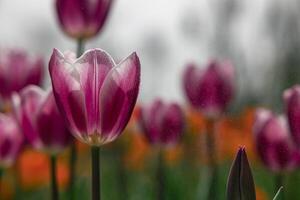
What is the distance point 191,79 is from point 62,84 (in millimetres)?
1243

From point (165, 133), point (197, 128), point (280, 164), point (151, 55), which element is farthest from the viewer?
point (151, 55)

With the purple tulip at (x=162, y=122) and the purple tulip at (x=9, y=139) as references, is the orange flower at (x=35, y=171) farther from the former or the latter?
the purple tulip at (x=9, y=139)

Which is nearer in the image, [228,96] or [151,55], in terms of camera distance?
[228,96]

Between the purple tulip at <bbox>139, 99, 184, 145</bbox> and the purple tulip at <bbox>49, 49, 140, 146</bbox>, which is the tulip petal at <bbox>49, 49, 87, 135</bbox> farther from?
the purple tulip at <bbox>139, 99, 184, 145</bbox>

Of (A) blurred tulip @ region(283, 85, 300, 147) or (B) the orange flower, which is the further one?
(B) the orange flower

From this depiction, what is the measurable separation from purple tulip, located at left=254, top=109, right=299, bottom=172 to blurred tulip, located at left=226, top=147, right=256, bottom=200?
0.63 metres

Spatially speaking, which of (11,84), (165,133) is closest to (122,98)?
(165,133)

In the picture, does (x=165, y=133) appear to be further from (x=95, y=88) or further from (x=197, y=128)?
(x=197, y=128)

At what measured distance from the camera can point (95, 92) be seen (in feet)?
4.06

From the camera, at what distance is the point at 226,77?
2.42 meters

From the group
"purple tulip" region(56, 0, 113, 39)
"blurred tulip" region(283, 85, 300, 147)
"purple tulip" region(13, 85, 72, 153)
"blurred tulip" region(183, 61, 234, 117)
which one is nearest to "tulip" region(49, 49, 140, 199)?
"blurred tulip" region(283, 85, 300, 147)

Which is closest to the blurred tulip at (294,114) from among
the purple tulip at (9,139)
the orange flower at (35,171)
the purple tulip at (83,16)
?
the purple tulip at (83,16)

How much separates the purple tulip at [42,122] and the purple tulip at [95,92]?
0.43 metres

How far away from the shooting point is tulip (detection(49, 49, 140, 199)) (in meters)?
1.21
